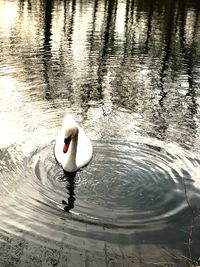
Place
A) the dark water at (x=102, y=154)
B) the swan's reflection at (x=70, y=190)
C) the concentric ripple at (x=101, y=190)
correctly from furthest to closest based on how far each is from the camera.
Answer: the swan's reflection at (x=70, y=190) < the concentric ripple at (x=101, y=190) < the dark water at (x=102, y=154)

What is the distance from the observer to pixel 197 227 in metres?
9.60

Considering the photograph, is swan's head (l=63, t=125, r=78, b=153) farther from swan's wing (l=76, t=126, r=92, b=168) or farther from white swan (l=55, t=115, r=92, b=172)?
swan's wing (l=76, t=126, r=92, b=168)

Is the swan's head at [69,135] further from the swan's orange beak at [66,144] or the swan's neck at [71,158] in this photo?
the swan's neck at [71,158]

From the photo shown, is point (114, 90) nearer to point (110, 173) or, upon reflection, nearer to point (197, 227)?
point (110, 173)

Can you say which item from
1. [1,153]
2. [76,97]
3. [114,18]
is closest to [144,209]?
[1,153]

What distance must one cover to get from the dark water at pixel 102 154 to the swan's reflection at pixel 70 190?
27 mm

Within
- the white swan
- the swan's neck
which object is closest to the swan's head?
the white swan

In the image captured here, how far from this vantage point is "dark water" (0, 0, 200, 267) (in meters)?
8.85

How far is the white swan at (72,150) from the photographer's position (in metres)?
11.6

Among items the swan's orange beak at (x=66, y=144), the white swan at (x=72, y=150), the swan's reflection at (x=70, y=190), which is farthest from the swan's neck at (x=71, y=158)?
the swan's orange beak at (x=66, y=144)

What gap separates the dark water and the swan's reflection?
0.09 ft

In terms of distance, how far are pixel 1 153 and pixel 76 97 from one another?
6440mm

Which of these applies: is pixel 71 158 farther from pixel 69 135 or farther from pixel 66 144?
pixel 69 135

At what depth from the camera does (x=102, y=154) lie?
12836 millimetres
